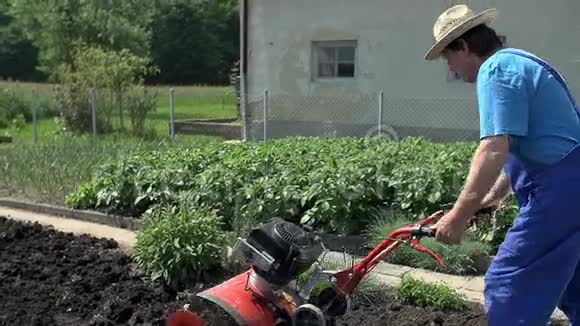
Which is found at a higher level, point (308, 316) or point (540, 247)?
point (540, 247)

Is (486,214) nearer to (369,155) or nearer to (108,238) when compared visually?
(369,155)

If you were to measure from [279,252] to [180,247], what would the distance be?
7.93 ft

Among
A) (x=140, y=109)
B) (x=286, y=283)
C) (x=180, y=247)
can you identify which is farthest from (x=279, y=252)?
(x=140, y=109)

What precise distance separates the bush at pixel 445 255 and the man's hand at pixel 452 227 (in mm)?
2694

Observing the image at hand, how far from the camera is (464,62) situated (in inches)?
142

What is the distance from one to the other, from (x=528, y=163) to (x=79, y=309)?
137 inches

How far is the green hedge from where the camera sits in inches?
279

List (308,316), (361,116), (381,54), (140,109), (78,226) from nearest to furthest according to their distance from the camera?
1. (308,316)
2. (78,226)
3. (381,54)
4. (361,116)
5. (140,109)

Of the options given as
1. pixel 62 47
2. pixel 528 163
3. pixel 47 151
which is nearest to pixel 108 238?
pixel 47 151

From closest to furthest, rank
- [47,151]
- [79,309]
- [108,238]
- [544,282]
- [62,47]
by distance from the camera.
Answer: [544,282] → [79,309] → [108,238] → [47,151] → [62,47]

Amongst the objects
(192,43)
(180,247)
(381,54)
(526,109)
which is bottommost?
(180,247)

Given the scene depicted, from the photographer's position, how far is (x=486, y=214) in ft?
13.1

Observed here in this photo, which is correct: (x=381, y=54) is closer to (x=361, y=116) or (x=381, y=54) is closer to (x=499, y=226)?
(x=361, y=116)

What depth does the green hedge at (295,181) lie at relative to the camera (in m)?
7.07
